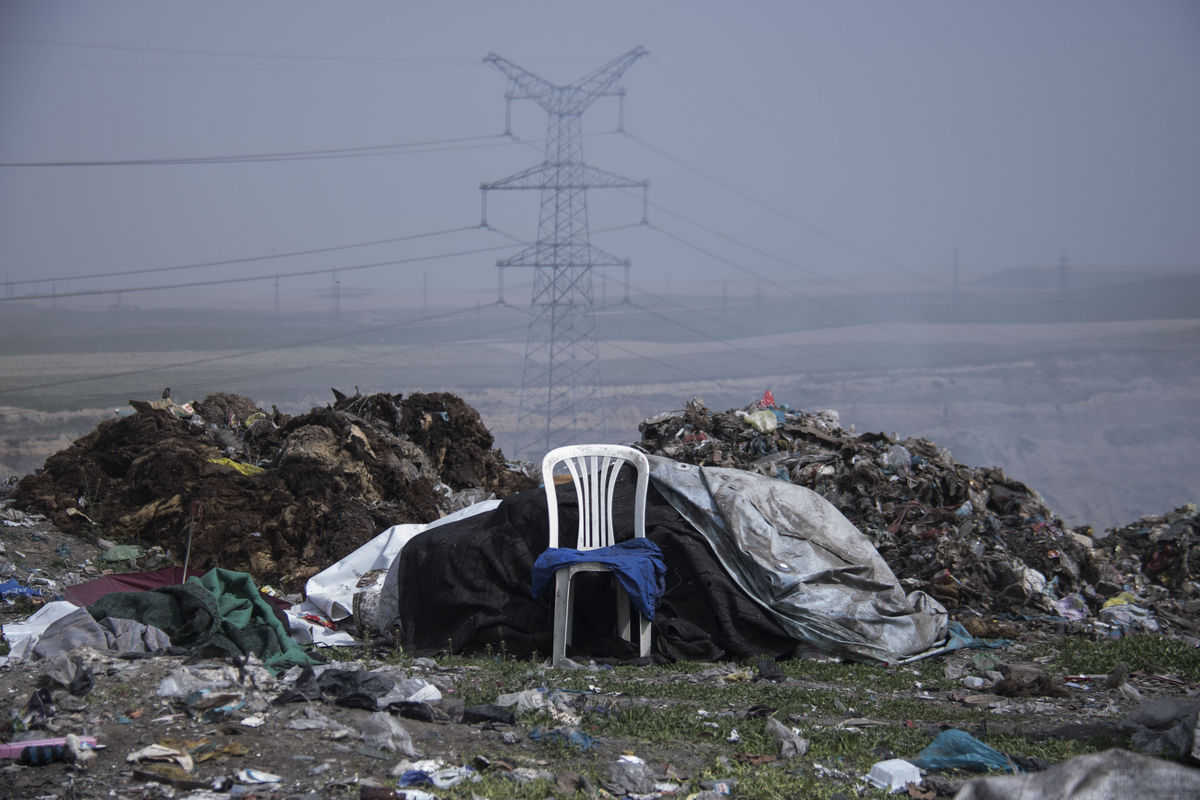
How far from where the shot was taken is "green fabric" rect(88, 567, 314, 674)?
469cm

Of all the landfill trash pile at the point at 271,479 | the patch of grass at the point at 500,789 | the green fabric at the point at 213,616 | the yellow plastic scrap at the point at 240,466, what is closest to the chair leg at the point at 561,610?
the green fabric at the point at 213,616

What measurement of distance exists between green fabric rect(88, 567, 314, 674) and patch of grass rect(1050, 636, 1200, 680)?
401 cm

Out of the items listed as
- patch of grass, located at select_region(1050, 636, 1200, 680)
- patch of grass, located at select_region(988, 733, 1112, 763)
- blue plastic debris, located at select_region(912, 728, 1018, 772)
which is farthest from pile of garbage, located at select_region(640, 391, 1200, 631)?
blue plastic debris, located at select_region(912, 728, 1018, 772)

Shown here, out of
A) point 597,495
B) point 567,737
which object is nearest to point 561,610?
point 597,495

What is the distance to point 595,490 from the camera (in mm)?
5828

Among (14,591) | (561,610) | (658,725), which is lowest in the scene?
(14,591)

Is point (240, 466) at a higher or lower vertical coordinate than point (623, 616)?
higher

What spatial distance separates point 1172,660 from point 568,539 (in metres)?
3.31

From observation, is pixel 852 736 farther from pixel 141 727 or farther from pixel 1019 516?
pixel 1019 516

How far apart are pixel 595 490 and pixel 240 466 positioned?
4474mm

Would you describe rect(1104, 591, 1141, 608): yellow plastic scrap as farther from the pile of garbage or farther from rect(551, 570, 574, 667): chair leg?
rect(551, 570, 574, 667): chair leg

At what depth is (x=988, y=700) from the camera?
4.76 metres

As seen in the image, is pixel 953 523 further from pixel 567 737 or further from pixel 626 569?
pixel 567 737

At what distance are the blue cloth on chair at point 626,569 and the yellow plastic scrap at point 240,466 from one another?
441 cm
